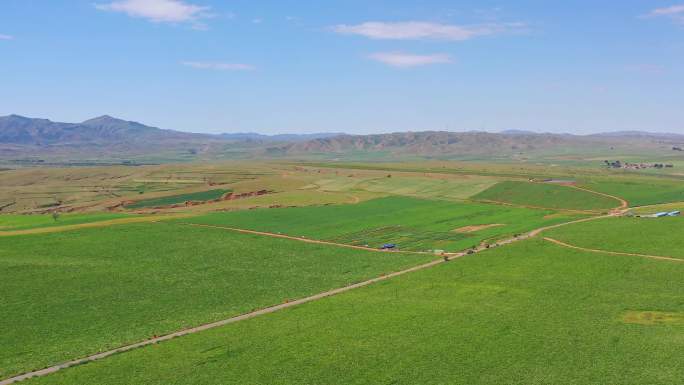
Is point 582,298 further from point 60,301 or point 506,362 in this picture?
point 60,301

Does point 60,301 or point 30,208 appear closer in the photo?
point 60,301

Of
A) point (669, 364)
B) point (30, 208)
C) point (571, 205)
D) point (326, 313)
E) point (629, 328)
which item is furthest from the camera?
point (30, 208)

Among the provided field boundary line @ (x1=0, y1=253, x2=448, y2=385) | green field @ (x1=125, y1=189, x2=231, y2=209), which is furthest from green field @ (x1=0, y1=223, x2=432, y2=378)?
green field @ (x1=125, y1=189, x2=231, y2=209)

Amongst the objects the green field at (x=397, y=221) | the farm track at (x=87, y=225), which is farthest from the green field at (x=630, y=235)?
the farm track at (x=87, y=225)

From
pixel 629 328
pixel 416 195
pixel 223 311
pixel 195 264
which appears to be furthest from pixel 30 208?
pixel 629 328

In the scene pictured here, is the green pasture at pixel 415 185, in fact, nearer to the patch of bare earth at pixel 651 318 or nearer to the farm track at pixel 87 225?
the farm track at pixel 87 225

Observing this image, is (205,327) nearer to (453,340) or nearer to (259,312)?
(259,312)
